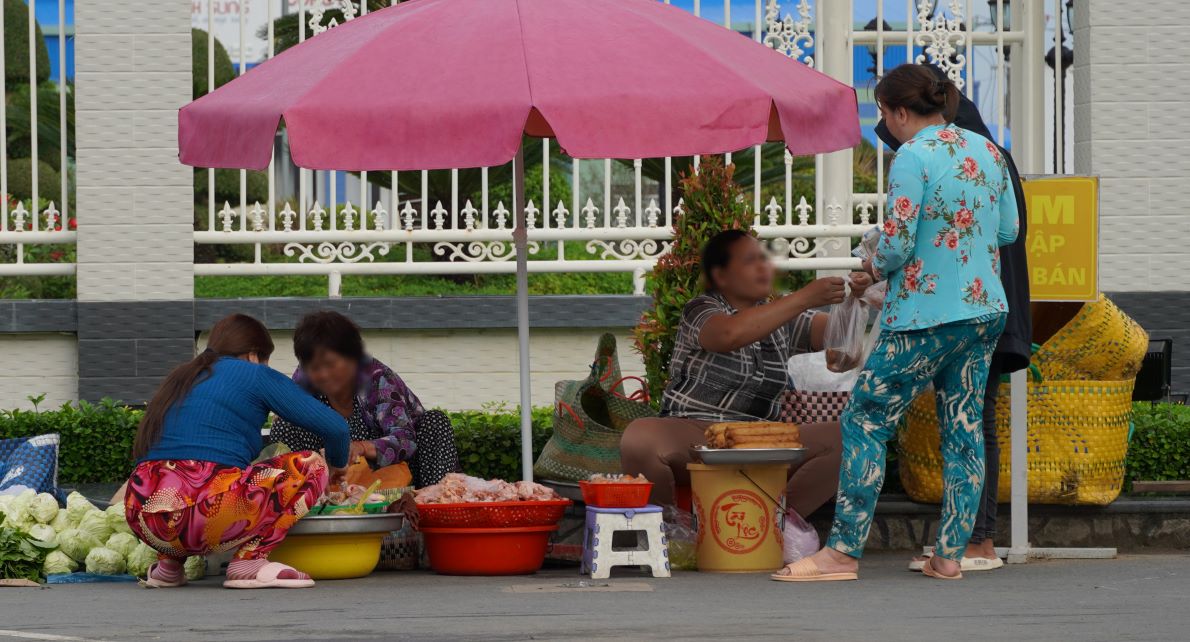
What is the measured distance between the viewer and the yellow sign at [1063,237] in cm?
673

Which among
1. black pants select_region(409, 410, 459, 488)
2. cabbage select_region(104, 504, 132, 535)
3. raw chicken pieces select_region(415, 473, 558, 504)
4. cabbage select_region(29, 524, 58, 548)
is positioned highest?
black pants select_region(409, 410, 459, 488)

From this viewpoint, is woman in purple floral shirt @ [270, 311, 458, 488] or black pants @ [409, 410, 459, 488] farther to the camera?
black pants @ [409, 410, 459, 488]

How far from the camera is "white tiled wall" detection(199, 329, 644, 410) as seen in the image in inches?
389

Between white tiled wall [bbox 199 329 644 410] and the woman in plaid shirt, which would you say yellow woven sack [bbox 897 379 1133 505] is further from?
white tiled wall [bbox 199 329 644 410]

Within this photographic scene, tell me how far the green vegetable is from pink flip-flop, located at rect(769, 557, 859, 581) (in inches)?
110

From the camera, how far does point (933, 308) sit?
593 cm

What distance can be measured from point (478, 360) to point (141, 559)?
345 cm

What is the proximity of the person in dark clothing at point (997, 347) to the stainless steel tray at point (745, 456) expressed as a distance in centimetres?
64

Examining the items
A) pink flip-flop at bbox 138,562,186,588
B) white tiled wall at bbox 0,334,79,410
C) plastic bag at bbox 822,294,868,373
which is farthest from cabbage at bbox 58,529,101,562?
white tiled wall at bbox 0,334,79,410

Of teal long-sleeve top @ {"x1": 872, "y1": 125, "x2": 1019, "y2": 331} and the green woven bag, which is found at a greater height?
teal long-sleeve top @ {"x1": 872, "y1": 125, "x2": 1019, "y2": 331}

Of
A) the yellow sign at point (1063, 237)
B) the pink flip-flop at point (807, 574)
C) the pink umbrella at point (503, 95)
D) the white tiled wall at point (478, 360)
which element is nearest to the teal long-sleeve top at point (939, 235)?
the pink umbrella at point (503, 95)

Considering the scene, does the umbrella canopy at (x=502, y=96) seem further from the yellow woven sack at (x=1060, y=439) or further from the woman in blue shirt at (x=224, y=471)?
the yellow woven sack at (x=1060, y=439)

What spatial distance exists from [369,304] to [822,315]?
11.1 feet

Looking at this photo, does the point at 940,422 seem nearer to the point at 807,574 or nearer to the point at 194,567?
the point at 807,574
